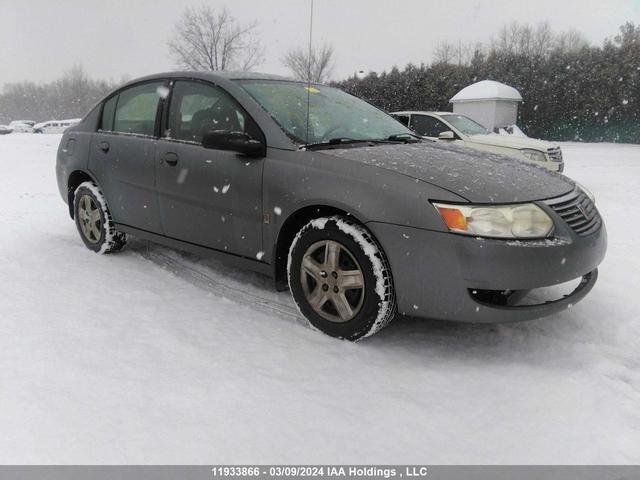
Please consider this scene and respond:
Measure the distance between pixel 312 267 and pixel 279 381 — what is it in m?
0.70

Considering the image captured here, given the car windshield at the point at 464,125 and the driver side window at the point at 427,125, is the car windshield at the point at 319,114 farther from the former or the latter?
the car windshield at the point at 464,125

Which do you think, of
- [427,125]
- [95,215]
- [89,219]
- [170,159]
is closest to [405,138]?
[170,159]

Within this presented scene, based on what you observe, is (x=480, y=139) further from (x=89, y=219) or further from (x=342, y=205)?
(x=342, y=205)

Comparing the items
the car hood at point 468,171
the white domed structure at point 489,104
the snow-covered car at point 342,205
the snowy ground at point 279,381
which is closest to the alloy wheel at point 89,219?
the snow-covered car at point 342,205

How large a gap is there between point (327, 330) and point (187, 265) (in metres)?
1.75

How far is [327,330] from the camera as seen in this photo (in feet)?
9.45

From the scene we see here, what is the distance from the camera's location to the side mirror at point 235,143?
3016 millimetres

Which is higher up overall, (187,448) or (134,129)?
(134,129)

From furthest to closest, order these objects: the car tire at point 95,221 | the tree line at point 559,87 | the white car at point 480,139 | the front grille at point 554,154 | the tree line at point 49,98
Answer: the tree line at point 49,98
the tree line at point 559,87
the front grille at point 554,154
the white car at point 480,139
the car tire at point 95,221

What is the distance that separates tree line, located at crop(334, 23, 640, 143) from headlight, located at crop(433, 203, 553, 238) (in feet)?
74.4

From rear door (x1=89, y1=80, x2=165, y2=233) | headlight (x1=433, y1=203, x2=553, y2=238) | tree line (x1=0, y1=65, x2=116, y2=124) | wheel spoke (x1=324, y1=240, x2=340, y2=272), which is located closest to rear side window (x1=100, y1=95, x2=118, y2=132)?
rear door (x1=89, y1=80, x2=165, y2=233)

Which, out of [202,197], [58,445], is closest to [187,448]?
[58,445]

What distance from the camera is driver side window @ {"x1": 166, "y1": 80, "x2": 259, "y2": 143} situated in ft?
10.7

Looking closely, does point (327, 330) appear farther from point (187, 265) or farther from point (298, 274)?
point (187, 265)
